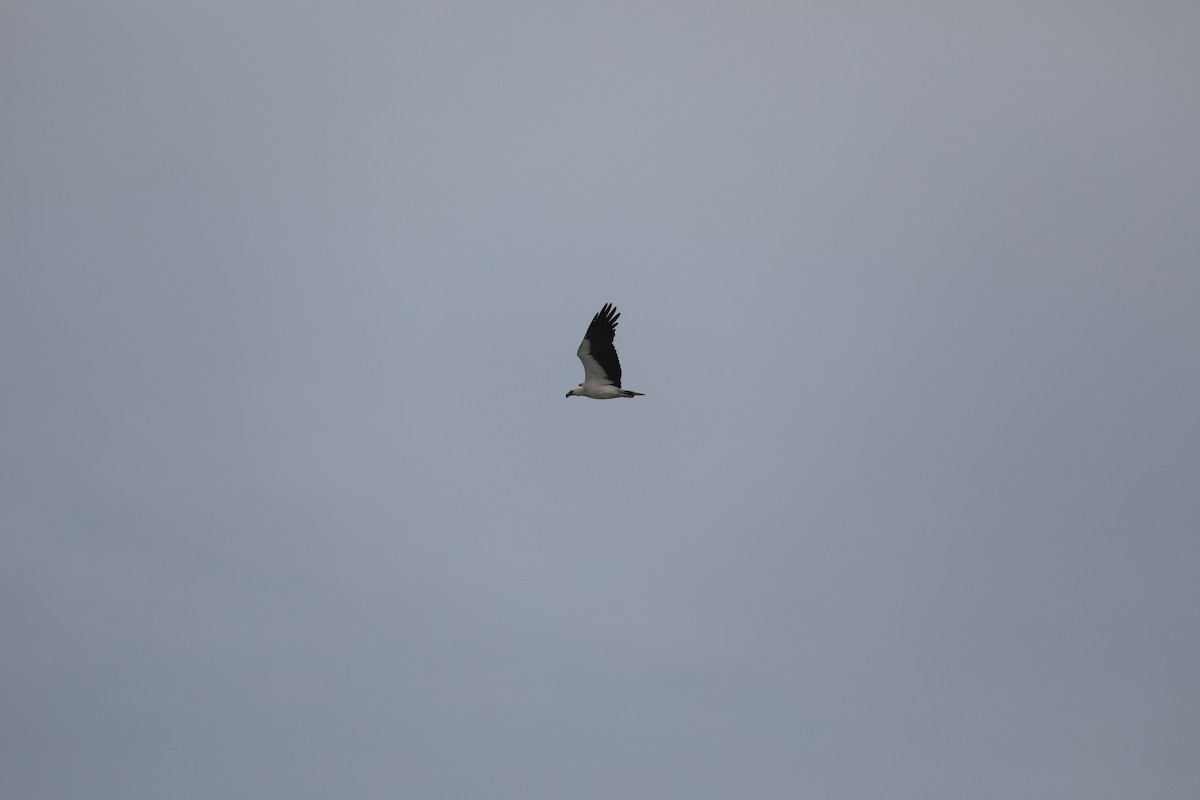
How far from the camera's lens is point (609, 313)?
5103 centimetres

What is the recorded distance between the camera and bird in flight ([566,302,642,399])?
167ft

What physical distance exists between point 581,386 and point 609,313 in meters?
4.22

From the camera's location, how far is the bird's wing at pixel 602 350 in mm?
51000

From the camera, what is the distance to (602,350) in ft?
168

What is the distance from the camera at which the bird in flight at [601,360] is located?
5103 centimetres

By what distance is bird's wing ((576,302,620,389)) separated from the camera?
5100cm

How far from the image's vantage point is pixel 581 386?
177ft

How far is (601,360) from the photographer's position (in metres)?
51.9

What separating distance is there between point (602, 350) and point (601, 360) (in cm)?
65
